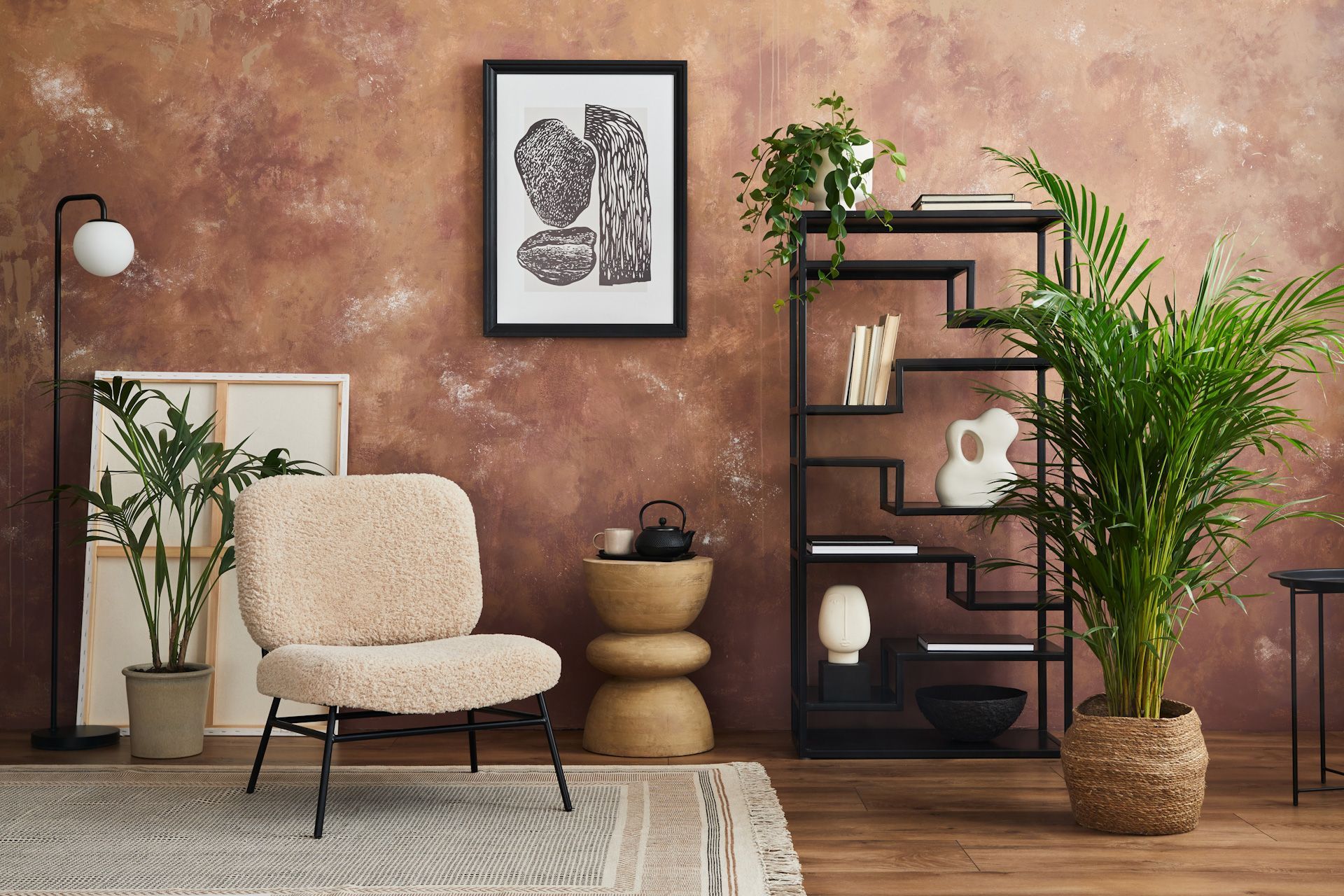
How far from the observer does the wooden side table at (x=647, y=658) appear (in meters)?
3.19

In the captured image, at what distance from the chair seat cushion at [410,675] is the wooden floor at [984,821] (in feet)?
2.11

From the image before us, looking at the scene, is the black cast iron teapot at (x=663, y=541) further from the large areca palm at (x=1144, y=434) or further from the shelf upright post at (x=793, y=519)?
the large areca palm at (x=1144, y=434)

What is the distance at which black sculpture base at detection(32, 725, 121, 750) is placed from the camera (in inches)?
129

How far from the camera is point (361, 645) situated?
9.37 feet

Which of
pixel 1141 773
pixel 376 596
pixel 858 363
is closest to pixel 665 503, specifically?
pixel 858 363

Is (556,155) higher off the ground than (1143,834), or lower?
higher

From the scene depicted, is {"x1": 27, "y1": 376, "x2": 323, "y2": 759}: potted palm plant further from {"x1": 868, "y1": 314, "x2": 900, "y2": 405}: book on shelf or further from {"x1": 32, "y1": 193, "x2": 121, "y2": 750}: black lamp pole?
{"x1": 868, "y1": 314, "x2": 900, "y2": 405}: book on shelf

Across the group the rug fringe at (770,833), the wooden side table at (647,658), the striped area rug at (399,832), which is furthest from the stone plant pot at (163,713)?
the rug fringe at (770,833)

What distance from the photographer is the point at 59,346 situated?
3414 millimetres

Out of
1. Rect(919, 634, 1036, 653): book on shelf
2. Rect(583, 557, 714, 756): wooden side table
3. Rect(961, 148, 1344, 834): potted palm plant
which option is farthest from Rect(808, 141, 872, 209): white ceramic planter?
Rect(919, 634, 1036, 653): book on shelf

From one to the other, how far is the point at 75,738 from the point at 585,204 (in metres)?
2.28

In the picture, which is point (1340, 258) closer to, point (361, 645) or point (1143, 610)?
point (1143, 610)

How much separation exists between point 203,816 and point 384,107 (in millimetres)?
2260

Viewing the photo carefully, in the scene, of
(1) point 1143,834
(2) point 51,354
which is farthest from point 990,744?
(2) point 51,354
